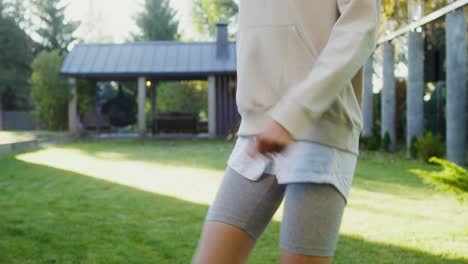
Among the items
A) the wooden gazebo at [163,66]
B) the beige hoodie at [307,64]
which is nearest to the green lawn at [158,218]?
the beige hoodie at [307,64]

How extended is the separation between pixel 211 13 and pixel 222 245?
37.8 metres

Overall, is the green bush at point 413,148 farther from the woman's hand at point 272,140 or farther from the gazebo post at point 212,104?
the woman's hand at point 272,140

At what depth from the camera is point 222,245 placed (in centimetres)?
152

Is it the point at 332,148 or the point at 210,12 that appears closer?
the point at 332,148

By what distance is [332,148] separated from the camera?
4.79 ft

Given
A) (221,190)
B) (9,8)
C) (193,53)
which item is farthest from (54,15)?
(221,190)

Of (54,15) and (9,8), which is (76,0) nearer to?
(54,15)

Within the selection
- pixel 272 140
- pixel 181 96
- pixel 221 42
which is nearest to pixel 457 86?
pixel 272 140

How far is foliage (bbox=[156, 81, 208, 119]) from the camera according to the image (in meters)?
32.6

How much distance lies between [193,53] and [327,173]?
2159cm

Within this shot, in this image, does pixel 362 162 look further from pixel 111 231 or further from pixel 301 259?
pixel 301 259

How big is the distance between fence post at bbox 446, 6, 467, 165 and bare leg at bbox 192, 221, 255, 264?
10438mm

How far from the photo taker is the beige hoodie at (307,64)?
1.38 metres

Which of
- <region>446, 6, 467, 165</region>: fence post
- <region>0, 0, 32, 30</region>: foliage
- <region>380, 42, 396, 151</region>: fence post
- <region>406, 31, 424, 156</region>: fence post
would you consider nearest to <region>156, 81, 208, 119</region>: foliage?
<region>0, 0, 32, 30</region>: foliage
